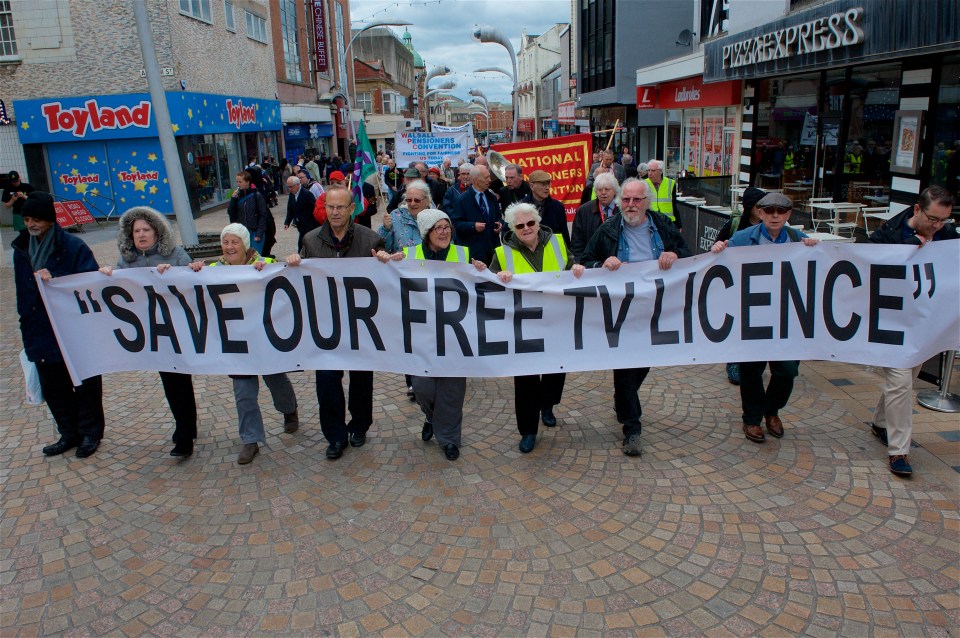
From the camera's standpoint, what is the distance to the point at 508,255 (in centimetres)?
477

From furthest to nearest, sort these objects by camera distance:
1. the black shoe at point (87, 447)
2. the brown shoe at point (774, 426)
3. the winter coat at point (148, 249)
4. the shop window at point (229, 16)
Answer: the shop window at point (229, 16)
the black shoe at point (87, 447)
the brown shoe at point (774, 426)
the winter coat at point (148, 249)

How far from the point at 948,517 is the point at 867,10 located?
345 inches

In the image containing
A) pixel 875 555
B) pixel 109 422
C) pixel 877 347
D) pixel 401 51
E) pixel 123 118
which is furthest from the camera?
pixel 401 51

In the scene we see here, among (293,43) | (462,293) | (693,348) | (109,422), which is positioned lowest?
(109,422)

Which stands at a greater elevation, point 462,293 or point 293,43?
point 293,43

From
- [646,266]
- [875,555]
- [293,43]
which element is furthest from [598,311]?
[293,43]

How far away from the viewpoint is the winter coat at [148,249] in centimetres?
487

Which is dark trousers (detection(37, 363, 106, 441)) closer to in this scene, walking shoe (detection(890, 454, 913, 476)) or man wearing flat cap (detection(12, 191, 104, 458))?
man wearing flat cap (detection(12, 191, 104, 458))

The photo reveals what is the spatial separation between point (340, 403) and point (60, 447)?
89.4 inches

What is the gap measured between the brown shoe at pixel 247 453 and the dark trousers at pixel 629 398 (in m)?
2.69

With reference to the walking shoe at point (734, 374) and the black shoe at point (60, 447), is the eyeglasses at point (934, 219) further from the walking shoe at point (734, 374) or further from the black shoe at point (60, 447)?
the black shoe at point (60, 447)

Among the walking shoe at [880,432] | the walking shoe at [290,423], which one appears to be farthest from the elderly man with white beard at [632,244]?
the walking shoe at [290,423]

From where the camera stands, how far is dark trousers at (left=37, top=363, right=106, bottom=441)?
505 centimetres

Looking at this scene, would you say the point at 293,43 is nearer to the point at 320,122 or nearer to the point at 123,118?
the point at 320,122
